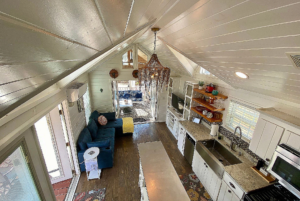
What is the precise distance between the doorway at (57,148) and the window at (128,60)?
282cm

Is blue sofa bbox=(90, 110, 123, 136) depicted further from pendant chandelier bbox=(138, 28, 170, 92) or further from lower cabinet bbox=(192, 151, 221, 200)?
pendant chandelier bbox=(138, 28, 170, 92)

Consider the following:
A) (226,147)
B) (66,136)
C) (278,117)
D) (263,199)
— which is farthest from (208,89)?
(66,136)

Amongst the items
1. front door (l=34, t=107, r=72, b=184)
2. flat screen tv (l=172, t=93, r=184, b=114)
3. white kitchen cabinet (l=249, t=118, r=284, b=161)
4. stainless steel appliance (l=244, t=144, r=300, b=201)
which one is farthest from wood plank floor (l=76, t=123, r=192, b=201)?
white kitchen cabinet (l=249, t=118, r=284, b=161)

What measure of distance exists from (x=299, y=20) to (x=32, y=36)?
117cm

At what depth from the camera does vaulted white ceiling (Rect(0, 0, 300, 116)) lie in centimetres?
26

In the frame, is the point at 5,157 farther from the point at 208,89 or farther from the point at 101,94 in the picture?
the point at 101,94

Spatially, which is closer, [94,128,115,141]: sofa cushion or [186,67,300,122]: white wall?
[186,67,300,122]: white wall

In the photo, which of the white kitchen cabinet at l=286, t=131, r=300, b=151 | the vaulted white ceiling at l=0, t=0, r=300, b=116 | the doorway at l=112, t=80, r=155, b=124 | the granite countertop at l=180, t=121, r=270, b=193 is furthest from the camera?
the doorway at l=112, t=80, r=155, b=124

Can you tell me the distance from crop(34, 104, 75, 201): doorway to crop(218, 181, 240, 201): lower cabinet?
2847mm

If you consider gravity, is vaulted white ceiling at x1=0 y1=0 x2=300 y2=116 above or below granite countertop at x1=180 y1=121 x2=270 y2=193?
above

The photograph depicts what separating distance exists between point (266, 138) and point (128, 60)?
14.8 ft

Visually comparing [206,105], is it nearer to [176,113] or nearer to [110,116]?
[176,113]

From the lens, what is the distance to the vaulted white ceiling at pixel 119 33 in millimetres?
264

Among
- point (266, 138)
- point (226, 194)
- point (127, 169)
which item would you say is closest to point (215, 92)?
point (266, 138)
